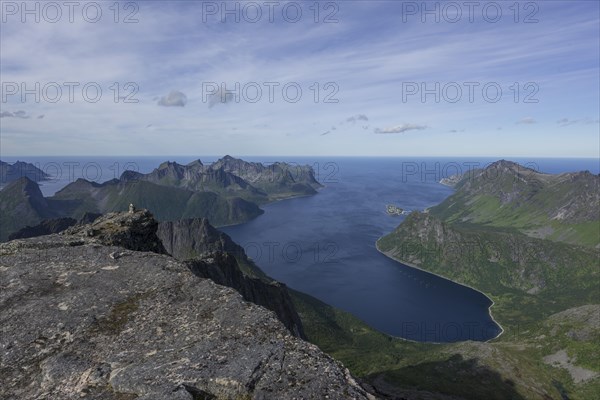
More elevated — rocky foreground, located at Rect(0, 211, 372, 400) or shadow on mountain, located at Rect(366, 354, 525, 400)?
rocky foreground, located at Rect(0, 211, 372, 400)

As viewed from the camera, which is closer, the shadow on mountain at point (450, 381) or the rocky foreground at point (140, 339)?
the rocky foreground at point (140, 339)

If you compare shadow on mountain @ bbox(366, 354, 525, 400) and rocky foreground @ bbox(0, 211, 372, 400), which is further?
shadow on mountain @ bbox(366, 354, 525, 400)

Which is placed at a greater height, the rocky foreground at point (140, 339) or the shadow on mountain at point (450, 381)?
the rocky foreground at point (140, 339)

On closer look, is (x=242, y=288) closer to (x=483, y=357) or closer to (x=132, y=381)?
(x=483, y=357)

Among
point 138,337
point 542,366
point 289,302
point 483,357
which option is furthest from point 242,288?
point 138,337
